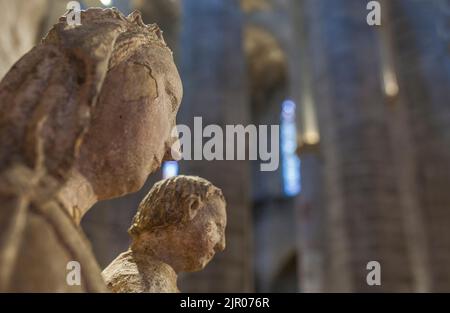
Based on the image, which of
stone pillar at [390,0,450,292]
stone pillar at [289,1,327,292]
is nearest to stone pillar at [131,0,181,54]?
stone pillar at [289,1,327,292]

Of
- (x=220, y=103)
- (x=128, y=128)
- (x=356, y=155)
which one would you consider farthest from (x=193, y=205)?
(x=220, y=103)

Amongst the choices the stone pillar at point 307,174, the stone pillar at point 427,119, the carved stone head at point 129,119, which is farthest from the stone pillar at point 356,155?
the carved stone head at point 129,119

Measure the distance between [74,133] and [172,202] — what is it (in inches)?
21.1

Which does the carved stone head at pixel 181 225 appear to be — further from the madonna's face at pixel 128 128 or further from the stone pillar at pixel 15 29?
the stone pillar at pixel 15 29

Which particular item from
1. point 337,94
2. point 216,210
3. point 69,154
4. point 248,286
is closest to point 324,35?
point 337,94

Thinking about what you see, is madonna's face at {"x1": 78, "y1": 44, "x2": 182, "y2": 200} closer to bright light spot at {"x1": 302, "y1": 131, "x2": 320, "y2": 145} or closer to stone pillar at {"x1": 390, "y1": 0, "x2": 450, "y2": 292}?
stone pillar at {"x1": 390, "y1": 0, "x2": 450, "y2": 292}

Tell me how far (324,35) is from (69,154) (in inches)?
284

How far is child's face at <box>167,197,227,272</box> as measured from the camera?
164 centimetres

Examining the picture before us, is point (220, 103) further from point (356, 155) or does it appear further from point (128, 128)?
point (128, 128)

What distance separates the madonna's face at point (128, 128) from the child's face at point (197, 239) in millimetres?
279

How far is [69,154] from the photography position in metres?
1.13

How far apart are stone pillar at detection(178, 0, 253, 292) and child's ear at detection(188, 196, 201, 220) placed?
187 inches

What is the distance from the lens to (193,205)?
164 centimetres
